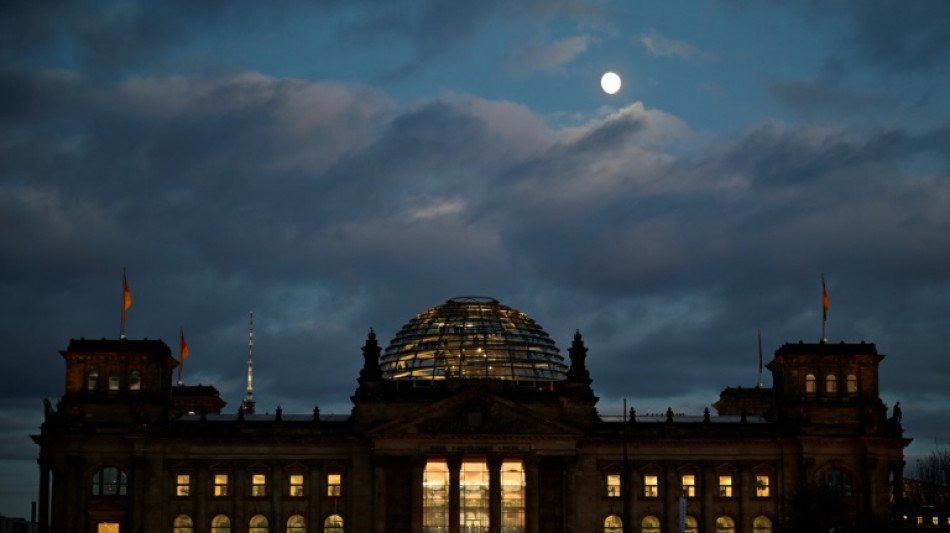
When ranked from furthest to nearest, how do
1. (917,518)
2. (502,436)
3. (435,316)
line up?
(917,518)
(435,316)
(502,436)

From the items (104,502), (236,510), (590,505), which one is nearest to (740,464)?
(590,505)

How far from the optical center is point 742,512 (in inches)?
5842

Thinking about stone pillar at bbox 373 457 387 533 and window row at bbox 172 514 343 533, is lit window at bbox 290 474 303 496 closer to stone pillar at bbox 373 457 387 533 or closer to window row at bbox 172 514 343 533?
window row at bbox 172 514 343 533

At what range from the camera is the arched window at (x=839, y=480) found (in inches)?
5822

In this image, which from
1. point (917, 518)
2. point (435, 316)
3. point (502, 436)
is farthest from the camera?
point (917, 518)

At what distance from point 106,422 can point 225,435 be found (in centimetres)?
1126

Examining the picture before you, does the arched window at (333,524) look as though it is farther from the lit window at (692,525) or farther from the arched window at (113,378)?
the lit window at (692,525)

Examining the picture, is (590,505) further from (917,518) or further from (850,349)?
(917,518)

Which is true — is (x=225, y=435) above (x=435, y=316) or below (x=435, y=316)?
below

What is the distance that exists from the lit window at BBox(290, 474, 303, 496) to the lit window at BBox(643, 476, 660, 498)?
105 ft

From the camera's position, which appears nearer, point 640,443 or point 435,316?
point 640,443

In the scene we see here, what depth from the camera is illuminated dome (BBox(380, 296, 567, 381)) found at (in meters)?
158

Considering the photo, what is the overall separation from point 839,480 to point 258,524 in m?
53.7

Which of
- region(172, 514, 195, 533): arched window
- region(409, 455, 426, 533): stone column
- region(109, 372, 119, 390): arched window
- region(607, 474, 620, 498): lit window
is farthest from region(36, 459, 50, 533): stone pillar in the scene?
region(607, 474, 620, 498): lit window
